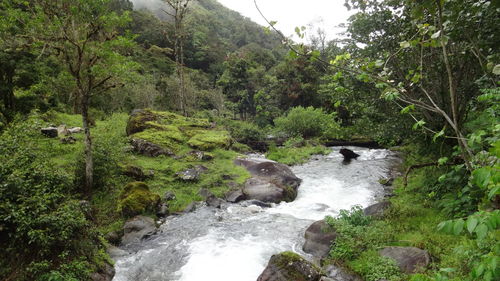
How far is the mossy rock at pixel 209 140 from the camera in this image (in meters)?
18.0

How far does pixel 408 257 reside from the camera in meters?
6.52

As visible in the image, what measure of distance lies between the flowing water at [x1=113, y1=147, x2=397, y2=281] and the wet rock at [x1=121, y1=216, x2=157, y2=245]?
0.98ft

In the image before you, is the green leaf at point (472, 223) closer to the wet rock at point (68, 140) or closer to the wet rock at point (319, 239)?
Result: the wet rock at point (319, 239)

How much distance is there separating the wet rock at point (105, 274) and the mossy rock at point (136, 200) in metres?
3.09

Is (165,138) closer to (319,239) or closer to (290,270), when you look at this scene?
(319,239)

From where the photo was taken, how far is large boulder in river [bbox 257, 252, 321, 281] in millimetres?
6305

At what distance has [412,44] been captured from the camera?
3.35 meters

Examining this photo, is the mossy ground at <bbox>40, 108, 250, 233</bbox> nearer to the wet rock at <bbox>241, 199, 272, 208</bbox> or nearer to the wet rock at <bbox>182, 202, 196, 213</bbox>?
the wet rock at <bbox>182, 202, 196, 213</bbox>

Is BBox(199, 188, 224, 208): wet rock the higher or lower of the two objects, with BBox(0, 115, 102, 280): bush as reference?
lower

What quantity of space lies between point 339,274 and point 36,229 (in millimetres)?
6655

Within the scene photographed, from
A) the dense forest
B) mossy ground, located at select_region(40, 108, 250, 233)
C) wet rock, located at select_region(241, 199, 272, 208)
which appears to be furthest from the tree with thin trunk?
wet rock, located at select_region(241, 199, 272, 208)

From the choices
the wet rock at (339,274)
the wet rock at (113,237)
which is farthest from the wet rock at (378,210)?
the wet rock at (113,237)

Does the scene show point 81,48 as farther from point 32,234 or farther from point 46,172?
point 32,234

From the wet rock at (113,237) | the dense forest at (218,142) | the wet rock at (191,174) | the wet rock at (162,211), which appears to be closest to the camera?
the dense forest at (218,142)
